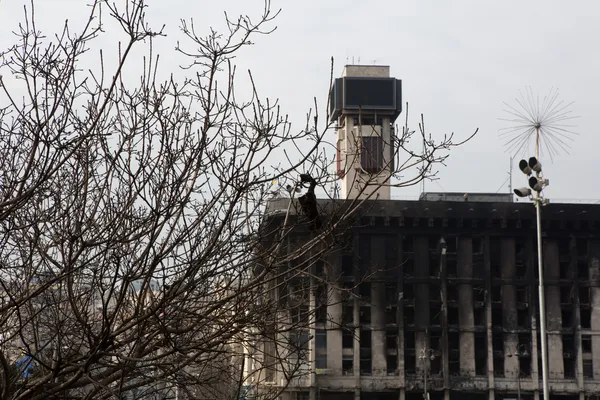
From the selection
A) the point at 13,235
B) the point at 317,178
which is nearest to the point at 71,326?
the point at 13,235

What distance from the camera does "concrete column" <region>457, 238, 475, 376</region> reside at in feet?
234

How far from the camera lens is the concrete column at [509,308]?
234 ft

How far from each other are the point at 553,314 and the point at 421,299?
1034 centimetres

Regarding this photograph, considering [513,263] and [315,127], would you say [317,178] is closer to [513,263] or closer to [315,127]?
[315,127]

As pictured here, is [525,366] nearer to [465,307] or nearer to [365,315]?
[465,307]

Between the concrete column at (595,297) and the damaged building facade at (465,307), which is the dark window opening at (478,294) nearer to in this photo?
the damaged building facade at (465,307)

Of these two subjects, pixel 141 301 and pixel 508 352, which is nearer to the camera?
pixel 141 301

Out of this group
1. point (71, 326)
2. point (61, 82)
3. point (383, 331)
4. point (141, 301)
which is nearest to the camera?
point (141, 301)

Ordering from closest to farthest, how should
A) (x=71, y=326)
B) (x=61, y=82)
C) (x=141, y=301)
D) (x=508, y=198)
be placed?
(x=141, y=301) < (x=61, y=82) < (x=71, y=326) < (x=508, y=198)

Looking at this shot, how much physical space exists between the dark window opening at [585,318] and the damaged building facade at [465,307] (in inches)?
4.4

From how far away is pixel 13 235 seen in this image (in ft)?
29.6

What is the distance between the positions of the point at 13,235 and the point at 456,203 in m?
67.8

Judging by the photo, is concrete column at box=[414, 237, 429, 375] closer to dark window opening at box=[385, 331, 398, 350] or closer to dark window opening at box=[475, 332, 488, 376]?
dark window opening at box=[385, 331, 398, 350]

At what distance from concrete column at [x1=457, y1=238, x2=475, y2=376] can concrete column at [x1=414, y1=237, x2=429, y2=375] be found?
8.74 ft
